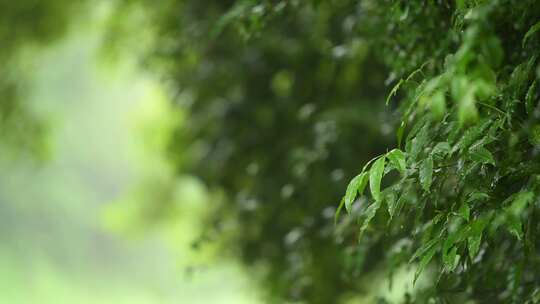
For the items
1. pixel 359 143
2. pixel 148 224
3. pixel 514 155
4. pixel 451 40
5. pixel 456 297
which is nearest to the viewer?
pixel 514 155

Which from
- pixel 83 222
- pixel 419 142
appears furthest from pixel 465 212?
pixel 83 222

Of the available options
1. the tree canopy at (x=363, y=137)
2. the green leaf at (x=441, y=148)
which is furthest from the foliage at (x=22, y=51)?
the green leaf at (x=441, y=148)

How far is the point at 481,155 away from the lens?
1.30 metres

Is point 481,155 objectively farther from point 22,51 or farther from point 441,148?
point 22,51

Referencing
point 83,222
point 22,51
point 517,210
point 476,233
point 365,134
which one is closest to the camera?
point 517,210

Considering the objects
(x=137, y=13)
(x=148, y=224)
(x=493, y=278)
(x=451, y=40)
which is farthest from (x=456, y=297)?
(x=148, y=224)

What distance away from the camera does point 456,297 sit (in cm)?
245

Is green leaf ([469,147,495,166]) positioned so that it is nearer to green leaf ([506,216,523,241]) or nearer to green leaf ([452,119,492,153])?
green leaf ([452,119,492,153])

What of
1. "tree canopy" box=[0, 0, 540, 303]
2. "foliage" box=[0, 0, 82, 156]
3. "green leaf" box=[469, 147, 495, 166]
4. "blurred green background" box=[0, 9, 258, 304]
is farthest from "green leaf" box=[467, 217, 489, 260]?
"blurred green background" box=[0, 9, 258, 304]

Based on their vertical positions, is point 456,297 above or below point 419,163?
above

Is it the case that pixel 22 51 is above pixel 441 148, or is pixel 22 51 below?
above

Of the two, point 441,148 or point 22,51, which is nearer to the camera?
point 441,148

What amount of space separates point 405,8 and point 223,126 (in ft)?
7.70

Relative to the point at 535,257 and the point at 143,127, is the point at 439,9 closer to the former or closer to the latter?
the point at 535,257
